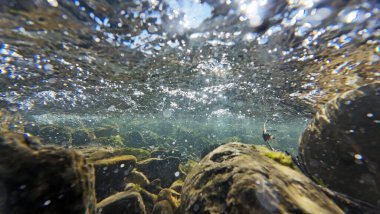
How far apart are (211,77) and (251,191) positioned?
9667 millimetres

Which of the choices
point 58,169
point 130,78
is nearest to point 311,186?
point 58,169

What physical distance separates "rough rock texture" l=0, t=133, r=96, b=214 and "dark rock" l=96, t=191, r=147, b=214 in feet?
4.08

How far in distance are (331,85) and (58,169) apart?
13.8 m

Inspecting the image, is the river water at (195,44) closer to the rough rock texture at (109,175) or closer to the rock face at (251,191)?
the rock face at (251,191)

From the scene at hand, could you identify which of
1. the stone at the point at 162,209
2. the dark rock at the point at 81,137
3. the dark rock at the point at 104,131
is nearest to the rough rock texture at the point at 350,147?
the stone at the point at 162,209

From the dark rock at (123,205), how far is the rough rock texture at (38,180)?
1244 millimetres

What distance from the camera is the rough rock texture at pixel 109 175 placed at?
25.0 ft

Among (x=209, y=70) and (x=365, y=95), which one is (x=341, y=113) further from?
(x=209, y=70)

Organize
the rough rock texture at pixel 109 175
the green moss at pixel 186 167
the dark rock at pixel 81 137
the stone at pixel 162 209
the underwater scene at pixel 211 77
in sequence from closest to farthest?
1. the underwater scene at pixel 211 77
2. the stone at pixel 162 209
3. the rough rock texture at pixel 109 175
4. the green moss at pixel 186 167
5. the dark rock at pixel 81 137

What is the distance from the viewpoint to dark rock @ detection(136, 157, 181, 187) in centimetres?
1026

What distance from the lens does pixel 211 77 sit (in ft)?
41.5

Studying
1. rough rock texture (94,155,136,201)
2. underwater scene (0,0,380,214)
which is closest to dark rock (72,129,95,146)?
underwater scene (0,0,380,214)

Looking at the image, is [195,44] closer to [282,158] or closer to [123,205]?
[282,158]

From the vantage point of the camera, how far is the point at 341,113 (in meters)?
7.34
